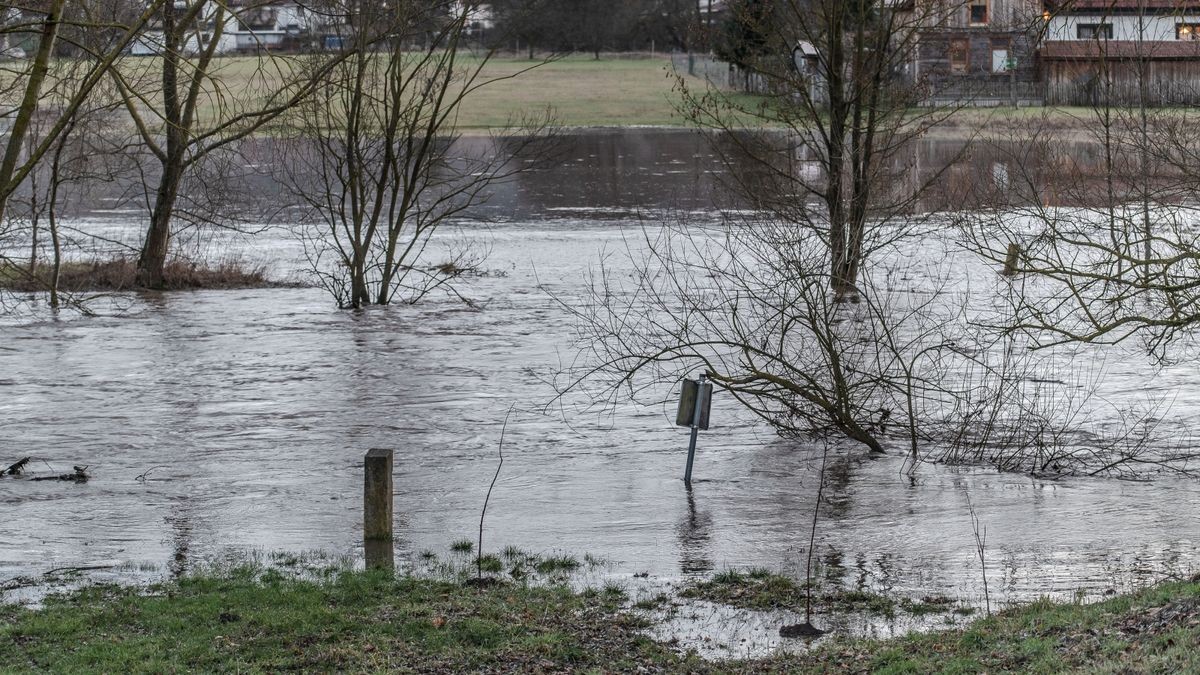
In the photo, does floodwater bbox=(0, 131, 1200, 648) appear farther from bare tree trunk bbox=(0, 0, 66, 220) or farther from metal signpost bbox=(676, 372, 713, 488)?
bare tree trunk bbox=(0, 0, 66, 220)

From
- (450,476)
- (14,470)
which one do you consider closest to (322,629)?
(450,476)

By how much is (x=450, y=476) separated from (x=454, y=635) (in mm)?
6342

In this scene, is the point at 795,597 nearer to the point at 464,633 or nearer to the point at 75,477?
the point at 464,633

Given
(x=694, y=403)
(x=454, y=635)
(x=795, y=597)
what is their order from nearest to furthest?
(x=454, y=635)
(x=795, y=597)
(x=694, y=403)

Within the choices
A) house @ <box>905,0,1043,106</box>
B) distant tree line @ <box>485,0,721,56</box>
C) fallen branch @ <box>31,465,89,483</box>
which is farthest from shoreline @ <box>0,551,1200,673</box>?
distant tree line @ <box>485,0,721,56</box>

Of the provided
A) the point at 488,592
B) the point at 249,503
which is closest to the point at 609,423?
the point at 249,503

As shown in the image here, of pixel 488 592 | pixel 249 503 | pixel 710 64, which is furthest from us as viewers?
pixel 710 64

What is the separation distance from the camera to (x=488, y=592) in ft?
33.6

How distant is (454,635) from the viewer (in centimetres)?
898

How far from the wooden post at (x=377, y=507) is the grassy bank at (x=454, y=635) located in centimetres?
134

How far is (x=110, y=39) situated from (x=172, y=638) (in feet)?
49.6

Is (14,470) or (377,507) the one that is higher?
(377,507)

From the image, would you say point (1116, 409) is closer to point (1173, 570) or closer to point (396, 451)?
point (1173, 570)

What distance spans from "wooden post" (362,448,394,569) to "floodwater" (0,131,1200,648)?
1.13 ft
